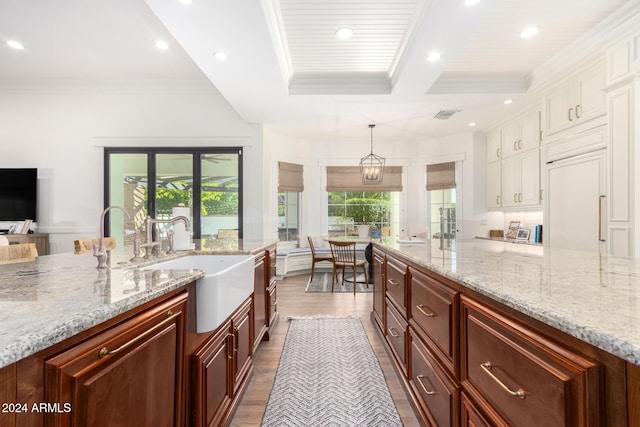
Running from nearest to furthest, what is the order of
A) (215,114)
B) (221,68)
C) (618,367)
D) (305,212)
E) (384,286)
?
(618,367), (384,286), (221,68), (215,114), (305,212)

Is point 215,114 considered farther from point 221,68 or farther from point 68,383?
point 68,383

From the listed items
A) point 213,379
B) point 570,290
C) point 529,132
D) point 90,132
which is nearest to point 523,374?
point 570,290

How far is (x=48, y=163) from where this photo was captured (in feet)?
15.7

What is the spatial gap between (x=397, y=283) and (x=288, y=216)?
418 cm

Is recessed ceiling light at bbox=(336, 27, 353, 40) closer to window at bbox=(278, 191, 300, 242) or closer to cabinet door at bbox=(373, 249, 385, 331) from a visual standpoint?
cabinet door at bbox=(373, 249, 385, 331)

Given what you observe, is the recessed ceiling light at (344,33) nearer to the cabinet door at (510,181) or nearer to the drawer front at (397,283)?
the drawer front at (397,283)

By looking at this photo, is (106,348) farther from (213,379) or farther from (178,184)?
(178,184)

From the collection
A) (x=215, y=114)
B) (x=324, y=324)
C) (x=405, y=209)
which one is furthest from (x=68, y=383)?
(x=405, y=209)

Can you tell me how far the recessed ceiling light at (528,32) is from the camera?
283 cm

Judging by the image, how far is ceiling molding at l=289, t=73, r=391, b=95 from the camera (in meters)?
3.74

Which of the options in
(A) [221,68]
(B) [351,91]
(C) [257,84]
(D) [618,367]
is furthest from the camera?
(B) [351,91]

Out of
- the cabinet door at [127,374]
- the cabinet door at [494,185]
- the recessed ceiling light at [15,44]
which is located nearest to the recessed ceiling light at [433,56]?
the cabinet door at [494,185]

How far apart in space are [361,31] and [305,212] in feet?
12.5

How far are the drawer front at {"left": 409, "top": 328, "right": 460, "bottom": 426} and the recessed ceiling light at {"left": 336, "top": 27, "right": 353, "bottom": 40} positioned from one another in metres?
2.64
